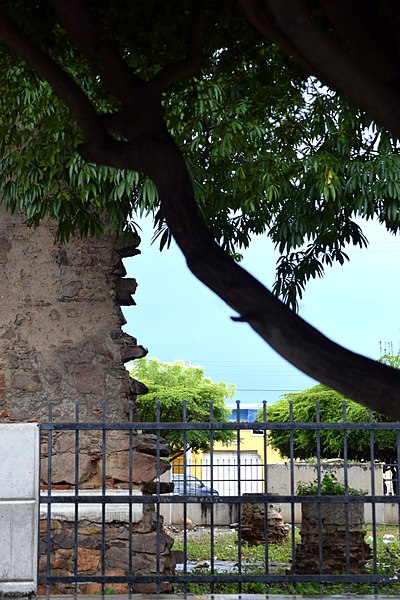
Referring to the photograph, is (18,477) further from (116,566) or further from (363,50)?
(363,50)

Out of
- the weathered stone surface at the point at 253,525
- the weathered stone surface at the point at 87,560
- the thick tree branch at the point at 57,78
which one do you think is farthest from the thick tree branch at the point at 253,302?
the weathered stone surface at the point at 253,525

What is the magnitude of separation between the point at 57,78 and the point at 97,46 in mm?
212

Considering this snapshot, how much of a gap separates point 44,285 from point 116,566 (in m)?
2.77

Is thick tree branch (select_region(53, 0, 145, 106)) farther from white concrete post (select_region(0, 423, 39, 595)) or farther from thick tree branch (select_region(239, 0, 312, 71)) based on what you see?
white concrete post (select_region(0, 423, 39, 595))

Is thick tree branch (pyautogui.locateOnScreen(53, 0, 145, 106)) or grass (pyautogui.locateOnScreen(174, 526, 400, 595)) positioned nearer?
thick tree branch (pyautogui.locateOnScreen(53, 0, 145, 106))

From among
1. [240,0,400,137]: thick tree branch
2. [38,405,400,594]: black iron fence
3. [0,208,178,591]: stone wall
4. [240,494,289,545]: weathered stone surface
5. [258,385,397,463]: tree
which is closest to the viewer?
[240,0,400,137]: thick tree branch

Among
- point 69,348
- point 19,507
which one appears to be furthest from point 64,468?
point 19,507

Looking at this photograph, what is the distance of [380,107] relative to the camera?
3.58 metres

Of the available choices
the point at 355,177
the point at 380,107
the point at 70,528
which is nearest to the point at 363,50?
the point at 380,107

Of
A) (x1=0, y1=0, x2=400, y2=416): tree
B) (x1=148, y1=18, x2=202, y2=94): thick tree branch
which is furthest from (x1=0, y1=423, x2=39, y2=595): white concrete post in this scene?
(x1=148, y1=18, x2=202, y2=94): thick tree branch

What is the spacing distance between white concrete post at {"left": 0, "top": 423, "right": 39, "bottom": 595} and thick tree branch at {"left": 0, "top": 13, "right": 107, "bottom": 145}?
331cm

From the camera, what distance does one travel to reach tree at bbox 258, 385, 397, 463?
25891mm

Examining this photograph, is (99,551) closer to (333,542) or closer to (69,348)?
(69,348)

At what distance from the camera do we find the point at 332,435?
27422 millimetres
